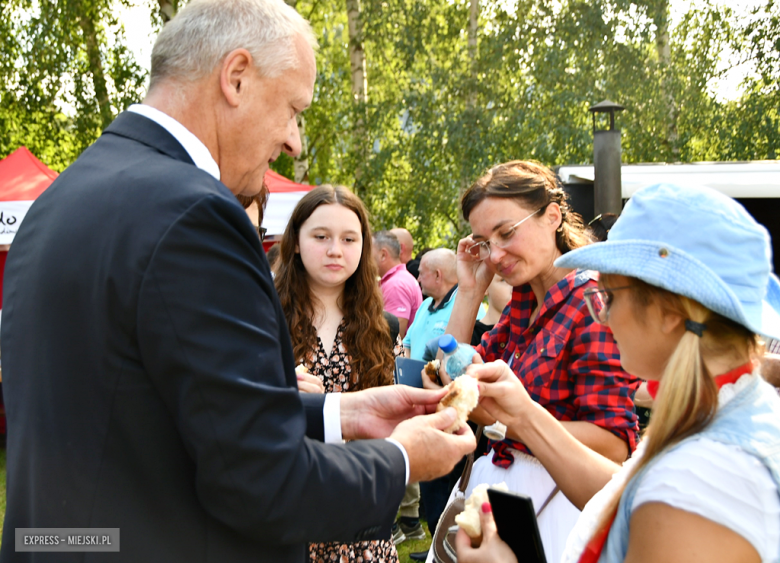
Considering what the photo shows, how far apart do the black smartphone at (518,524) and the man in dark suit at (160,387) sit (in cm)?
24

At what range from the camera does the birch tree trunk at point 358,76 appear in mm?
13609

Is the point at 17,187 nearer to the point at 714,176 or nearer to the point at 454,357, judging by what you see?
the point at 454,357

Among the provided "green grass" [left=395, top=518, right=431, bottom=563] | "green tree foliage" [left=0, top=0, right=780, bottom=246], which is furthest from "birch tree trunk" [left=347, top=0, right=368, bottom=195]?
"green grass" [left=395, top=518, right=431, bottom=563]

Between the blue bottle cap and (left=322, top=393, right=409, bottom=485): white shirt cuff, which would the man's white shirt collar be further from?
the blue bottle cap

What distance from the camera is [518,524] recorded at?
1.51 metres

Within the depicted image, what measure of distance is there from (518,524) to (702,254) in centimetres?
73

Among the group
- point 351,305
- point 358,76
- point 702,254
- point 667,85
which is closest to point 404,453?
point 702,254

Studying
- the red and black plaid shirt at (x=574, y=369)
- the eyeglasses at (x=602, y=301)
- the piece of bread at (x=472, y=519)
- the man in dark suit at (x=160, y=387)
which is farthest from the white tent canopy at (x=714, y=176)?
the man in dark suit at (x=160, y=387)

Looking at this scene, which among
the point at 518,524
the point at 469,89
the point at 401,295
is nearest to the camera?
the point at 518,524

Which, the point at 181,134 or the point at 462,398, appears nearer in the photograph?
the point at 181,134

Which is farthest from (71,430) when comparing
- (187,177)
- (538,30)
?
(538,30)

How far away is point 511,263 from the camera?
8.87ft

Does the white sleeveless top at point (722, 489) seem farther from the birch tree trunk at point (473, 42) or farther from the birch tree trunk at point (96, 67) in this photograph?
the birch tree trunk at point (96, 67)

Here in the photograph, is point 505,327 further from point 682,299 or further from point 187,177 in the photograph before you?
point 187,177
